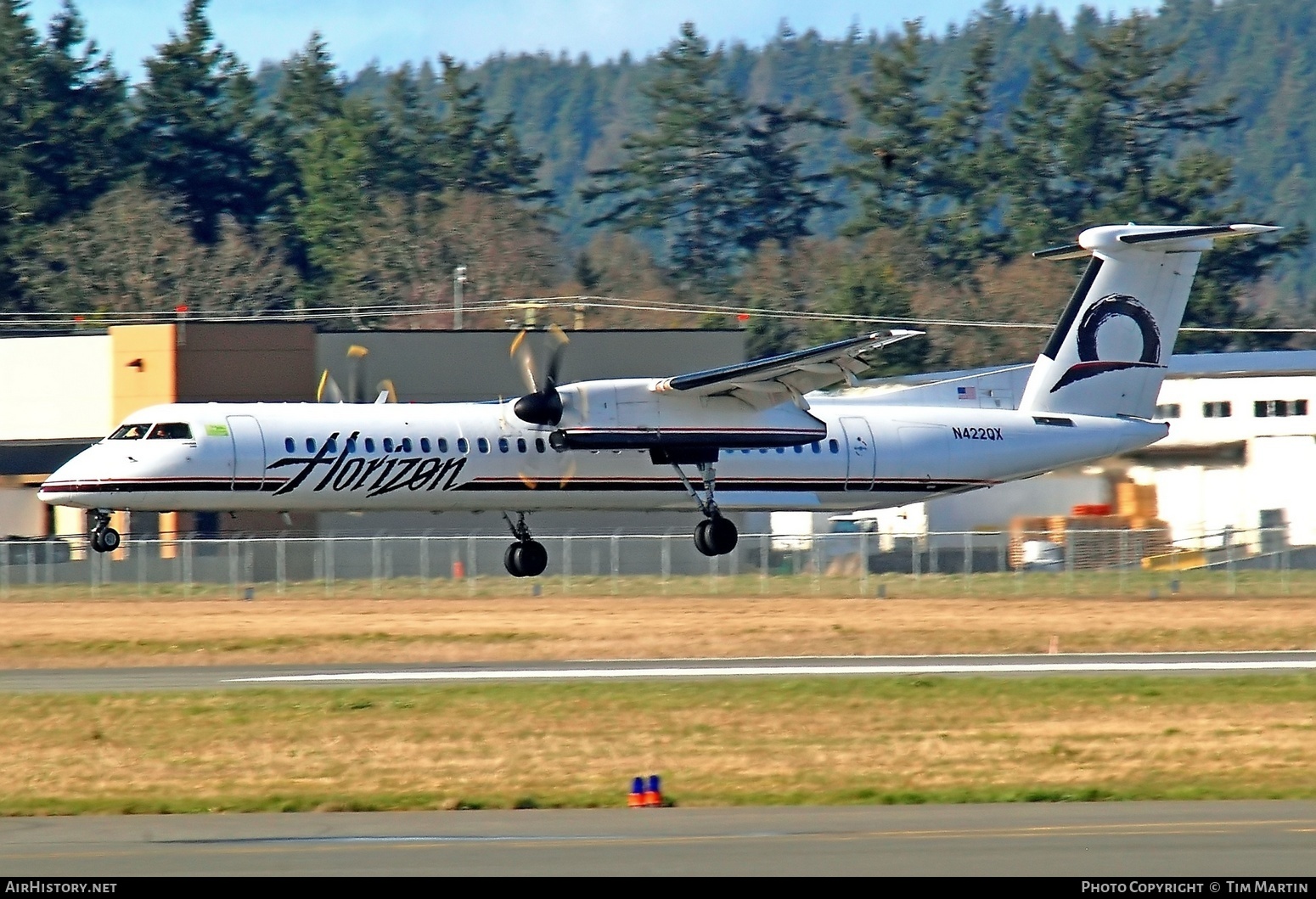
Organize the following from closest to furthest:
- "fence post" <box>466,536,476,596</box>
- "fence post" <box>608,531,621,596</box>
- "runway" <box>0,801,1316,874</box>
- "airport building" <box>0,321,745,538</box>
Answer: "runway" <box>0,801,1316,874</box>, "fence post" <box>466,536,476,596</box>, "fence post" <box>608,531,621,596</box>, "airport building" <box>0,321,745,538</box>

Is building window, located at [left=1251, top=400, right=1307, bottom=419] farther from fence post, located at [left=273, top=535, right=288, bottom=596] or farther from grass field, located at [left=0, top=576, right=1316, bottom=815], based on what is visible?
fence post, located at [left=273, top=535, right=288, bottom=596]

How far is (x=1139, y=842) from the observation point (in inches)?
607

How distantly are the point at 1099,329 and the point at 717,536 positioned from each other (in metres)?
9.24

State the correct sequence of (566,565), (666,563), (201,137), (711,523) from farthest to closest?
(201,137) → (666,563) → (566,565) → (711,523)

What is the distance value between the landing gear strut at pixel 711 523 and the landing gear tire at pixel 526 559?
2.98 m

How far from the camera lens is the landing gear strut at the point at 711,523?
110 feet

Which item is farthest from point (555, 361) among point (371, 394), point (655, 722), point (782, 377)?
point (371, 394)

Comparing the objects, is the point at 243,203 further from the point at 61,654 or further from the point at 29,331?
the point at 61,654

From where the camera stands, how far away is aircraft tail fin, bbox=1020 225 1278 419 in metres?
36.1

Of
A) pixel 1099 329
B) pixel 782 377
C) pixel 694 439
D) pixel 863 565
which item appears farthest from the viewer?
pixel 863 565

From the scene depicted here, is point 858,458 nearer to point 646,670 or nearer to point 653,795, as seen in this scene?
point 646,670

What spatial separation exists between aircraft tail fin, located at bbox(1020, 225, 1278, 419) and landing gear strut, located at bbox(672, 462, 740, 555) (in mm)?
6827

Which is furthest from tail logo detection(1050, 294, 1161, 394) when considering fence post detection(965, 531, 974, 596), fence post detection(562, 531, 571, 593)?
fence post detection(562, 531, 571, 593)

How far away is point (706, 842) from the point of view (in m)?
15.8
